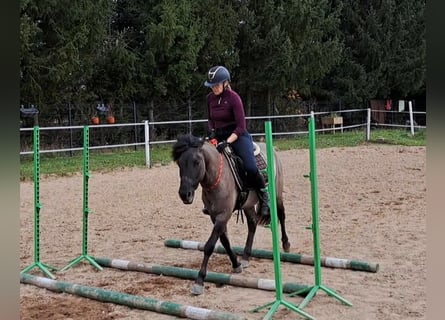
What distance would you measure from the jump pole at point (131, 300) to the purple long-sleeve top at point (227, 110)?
183cm

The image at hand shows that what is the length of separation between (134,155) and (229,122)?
10256 millimetres

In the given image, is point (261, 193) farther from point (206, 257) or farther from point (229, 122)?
point (206, 257)

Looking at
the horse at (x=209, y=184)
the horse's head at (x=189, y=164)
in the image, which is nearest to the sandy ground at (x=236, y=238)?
the horse at (x=209, y=184)

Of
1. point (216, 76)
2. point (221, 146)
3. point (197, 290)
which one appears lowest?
point (197, 290)

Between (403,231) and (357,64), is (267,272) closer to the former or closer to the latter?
(403,231)

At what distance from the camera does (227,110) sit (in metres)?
5.09

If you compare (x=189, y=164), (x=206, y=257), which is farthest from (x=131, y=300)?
(x=189, y=164)

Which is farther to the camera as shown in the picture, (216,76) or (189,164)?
(216,76)

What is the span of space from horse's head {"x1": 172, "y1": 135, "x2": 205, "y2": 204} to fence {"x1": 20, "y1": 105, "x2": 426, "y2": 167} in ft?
24.5

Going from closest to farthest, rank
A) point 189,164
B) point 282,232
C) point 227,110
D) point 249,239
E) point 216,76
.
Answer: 1. point 189,164
2. point 216,76
3. point 227,110
4. point 249,239
5. point 282,232

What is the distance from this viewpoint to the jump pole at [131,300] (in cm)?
378

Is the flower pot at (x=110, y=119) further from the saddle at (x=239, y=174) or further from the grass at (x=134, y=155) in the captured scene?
the saddle at (x=239, y=174)
